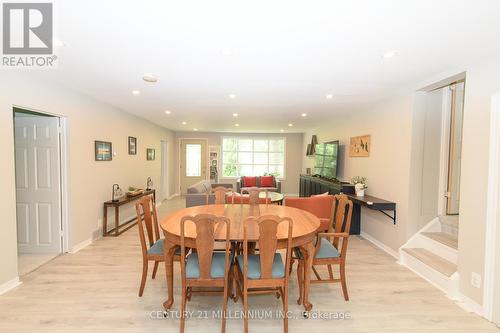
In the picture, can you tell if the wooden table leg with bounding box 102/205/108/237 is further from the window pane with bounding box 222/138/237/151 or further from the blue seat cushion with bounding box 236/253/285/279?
the window pane with bounding box 222/138/237/151

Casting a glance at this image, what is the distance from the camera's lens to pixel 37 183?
11.5 feet

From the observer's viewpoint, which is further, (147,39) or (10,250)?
(10,250)

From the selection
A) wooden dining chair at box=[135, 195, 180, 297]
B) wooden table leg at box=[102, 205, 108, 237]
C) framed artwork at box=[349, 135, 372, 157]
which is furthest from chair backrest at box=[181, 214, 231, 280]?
framed artwork at box=[349, 135, 372, 157]

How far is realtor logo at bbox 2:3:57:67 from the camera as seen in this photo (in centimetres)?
167

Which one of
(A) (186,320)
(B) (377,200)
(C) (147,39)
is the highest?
(C) (147,39)

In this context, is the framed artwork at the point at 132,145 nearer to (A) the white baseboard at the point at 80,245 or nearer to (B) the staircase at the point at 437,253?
(A) the white baseboard at the point at 80,245

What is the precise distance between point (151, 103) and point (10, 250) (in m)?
Result: 2.85

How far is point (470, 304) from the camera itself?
2.41m

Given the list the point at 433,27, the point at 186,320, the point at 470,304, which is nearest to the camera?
the point at 433,27

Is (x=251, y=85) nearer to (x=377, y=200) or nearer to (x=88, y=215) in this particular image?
(x=377, y=200)

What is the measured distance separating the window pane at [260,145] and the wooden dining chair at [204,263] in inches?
299

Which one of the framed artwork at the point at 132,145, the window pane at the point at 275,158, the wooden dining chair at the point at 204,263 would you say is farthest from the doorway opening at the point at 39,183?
the window pane at the point at 275,158

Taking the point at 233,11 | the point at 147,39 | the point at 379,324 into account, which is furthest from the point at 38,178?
the point at 379,324

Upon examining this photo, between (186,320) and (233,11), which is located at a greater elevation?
(233,11)
